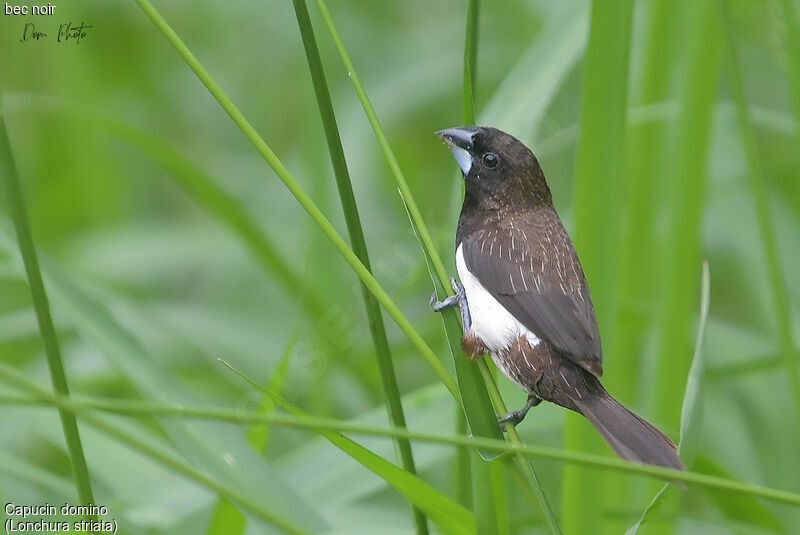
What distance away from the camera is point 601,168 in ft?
6.56

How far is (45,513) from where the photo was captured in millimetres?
2318

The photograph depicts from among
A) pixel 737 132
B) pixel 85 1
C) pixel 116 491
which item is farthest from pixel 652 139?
pixel 85 1

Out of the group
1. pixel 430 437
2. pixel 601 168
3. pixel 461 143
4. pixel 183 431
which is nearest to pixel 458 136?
pixel 461 143

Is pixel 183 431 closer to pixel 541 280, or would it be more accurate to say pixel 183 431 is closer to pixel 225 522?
pixel 225 522

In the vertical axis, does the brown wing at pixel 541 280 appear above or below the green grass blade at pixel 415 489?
above

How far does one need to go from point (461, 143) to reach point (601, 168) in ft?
1.48

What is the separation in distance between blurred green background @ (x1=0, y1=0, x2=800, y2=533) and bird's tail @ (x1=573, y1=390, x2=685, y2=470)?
30 centimetres

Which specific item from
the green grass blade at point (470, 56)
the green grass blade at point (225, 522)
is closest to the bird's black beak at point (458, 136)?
the green grass blade at point (470, 56)

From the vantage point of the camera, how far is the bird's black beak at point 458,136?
2244 millimetres

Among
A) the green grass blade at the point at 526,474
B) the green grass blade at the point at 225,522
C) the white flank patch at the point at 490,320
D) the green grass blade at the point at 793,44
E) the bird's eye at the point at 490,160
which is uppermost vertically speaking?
the green grass blade at the point at 793,44

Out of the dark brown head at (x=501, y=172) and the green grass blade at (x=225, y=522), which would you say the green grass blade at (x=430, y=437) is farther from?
the dark brown head at (x=501, y=172)

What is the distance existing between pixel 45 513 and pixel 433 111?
12.3 ft

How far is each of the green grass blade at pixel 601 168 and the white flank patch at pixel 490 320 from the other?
173mm

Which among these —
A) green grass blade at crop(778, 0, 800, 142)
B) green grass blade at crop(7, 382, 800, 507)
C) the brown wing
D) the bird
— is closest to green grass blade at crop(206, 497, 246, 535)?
the bird
